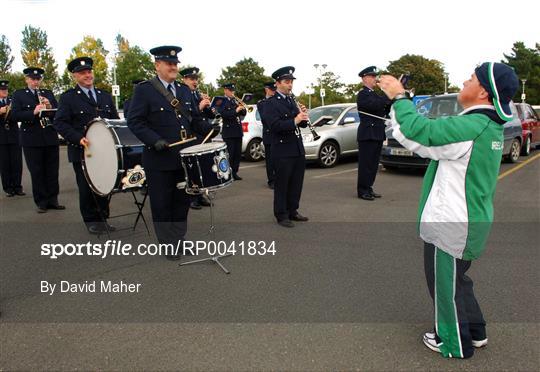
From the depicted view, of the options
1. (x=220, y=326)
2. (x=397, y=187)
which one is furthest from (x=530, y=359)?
(x=397, y=187)

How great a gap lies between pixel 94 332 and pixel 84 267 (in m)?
1.55

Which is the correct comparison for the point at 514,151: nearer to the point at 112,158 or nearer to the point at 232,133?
the point at 232,133

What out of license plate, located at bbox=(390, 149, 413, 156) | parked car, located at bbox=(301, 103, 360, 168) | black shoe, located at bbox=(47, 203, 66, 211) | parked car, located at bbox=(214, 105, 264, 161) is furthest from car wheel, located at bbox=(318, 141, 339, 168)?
black shoe, located at bbox=(47, 203, 66, 211)

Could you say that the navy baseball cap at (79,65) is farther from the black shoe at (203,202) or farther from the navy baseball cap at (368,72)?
the navy baseball cap at (368,72)

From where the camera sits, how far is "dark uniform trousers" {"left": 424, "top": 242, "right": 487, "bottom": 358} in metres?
2.92

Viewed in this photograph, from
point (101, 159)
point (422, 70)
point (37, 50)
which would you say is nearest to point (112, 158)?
point (101, 159)

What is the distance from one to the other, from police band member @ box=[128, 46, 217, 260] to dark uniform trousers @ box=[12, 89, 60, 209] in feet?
10.7

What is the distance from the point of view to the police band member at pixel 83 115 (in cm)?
589

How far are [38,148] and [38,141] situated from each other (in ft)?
0.37

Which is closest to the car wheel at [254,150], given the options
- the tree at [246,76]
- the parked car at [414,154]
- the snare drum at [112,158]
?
the parked car at [414,154]

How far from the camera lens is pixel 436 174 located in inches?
114

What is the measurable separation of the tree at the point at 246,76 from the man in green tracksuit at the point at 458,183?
213 ft

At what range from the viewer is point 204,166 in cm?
452

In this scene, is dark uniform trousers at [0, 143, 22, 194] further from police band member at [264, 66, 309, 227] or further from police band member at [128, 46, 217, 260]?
police band member at [264, 66, 309, 227]
